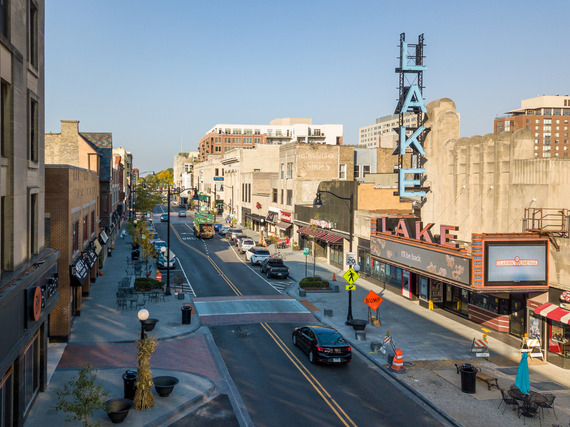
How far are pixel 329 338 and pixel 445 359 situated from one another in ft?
17.8

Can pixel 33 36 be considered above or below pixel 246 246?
above

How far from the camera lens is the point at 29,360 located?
16.6 metres

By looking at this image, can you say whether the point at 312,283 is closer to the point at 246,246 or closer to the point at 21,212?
the point at 246,246

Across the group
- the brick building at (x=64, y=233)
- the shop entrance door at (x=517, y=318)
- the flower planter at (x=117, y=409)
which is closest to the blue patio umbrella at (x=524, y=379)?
the shop entrance door at (x=517, y=318)

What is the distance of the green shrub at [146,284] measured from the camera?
3806 centimetres

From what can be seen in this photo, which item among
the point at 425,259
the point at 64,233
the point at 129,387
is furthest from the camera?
the point at 425,259

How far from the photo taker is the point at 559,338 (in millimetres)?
23109

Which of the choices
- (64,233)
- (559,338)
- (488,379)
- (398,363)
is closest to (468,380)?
(488,379)

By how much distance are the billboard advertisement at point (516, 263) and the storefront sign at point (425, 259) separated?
3.81 ft

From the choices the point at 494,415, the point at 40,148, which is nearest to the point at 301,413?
the point at 494,415

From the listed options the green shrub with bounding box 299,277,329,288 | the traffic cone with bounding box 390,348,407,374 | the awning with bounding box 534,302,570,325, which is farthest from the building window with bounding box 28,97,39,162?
the green shrub with bounding box 299,277,329,288

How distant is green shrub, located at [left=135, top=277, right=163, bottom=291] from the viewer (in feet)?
125

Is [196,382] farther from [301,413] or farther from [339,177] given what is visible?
[339,177]

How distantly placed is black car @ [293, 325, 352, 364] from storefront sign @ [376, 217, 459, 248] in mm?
9236
